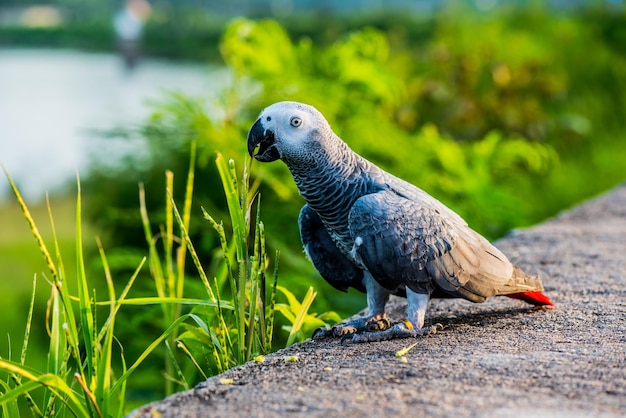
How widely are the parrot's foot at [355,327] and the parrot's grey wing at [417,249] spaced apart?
18 cm

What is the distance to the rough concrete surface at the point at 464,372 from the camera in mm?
1659

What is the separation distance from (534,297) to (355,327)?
22.5 inches

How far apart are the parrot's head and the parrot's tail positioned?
0.79m

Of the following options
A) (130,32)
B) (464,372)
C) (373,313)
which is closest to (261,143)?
(373,313)

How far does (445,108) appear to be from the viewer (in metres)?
6.54

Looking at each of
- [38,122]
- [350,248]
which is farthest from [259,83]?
[38,122]

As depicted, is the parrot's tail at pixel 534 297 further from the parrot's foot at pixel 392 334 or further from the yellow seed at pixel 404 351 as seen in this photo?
the yellow seed at pixel 404 351

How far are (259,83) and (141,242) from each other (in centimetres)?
122

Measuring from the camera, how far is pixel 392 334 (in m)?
2.24

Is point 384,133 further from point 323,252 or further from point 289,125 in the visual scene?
point 289,125

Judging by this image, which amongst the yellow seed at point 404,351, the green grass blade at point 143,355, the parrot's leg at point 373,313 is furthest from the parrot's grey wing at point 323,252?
the green grass blade at point 143,355

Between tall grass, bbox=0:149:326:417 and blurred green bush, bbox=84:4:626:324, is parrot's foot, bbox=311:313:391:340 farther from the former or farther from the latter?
blurred green bush, bbox=84:4:626:324

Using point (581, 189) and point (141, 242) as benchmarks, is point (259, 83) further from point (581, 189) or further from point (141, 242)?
point (581, 189)

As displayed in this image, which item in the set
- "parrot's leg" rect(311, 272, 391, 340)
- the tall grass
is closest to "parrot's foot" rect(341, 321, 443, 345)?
"parrot's leg" rect(311, 272, 391, 340)
